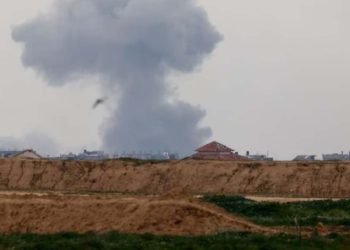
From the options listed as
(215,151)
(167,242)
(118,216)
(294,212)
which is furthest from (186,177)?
(167,242)

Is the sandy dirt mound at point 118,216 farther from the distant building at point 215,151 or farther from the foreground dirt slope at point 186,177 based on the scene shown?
the distant building at point 215,151

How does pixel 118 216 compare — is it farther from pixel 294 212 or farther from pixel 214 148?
pixel 214 148

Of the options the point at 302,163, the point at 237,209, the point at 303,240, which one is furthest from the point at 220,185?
the point at 303,240

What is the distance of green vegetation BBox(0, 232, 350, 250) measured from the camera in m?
29.9

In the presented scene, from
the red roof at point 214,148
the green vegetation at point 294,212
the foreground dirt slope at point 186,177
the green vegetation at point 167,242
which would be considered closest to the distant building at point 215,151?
the red roof at point 214,148

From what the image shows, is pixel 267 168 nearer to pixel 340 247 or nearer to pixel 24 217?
pixel 24 217

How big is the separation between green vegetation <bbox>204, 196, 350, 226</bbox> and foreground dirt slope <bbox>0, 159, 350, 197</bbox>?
95.8 ft

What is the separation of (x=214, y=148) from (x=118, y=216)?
274 ft

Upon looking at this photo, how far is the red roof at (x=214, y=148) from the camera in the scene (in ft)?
409

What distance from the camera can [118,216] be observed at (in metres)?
41.9

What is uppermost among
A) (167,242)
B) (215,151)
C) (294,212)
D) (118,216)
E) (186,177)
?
(215,151)

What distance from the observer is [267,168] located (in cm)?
8969

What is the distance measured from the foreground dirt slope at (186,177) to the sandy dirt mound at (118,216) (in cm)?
3907

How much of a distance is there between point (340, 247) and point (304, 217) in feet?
46.2
